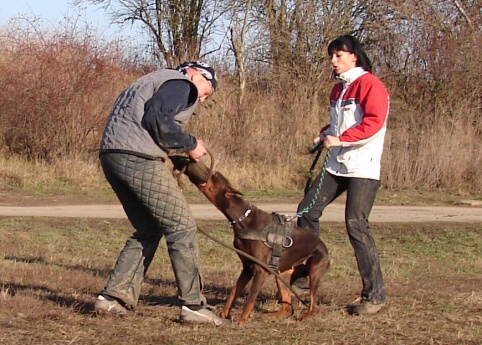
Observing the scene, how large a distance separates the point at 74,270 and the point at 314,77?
14.7m

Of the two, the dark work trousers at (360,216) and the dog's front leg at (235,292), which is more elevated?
the dark work trousers at (360,216)

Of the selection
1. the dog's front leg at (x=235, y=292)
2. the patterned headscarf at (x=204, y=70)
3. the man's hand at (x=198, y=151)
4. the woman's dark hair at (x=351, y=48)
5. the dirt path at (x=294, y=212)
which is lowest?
the dirt path at (x=294, y=212)

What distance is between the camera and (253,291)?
5465mm

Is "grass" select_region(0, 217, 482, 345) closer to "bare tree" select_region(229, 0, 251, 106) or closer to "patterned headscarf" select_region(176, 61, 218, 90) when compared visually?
"patterned headscarf" select_region(176, 61, 218, 90)

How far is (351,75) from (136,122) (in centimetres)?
175

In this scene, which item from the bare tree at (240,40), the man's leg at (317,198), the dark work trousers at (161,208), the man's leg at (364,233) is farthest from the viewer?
the bare tree at (240,40)

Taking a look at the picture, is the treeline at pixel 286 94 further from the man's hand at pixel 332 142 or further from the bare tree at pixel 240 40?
the man's hand at pixel 332 142

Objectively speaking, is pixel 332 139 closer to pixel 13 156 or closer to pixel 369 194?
pixel 369 194

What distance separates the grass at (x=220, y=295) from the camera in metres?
5.04

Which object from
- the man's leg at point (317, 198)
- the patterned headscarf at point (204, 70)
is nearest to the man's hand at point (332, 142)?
the man's leg at point (317, 198)

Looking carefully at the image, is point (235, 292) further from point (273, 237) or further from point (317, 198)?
point (317, 198)

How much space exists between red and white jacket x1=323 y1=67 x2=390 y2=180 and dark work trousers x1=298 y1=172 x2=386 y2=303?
8 centimetres

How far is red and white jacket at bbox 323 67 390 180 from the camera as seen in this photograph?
5566mm

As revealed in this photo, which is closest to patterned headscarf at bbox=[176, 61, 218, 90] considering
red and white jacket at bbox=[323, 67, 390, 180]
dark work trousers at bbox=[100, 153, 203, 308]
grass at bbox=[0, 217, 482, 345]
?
dark work trousers at bbox=[100, 153, 203, 308]
